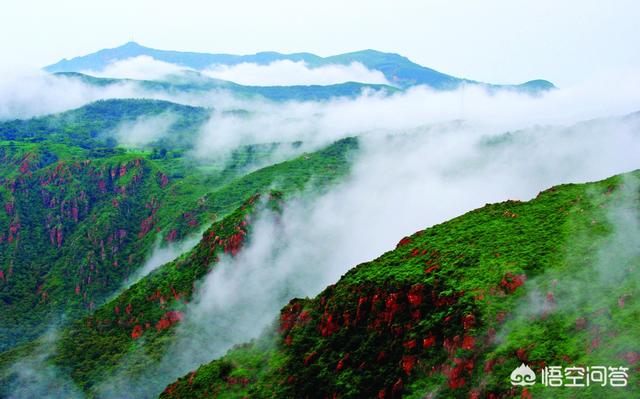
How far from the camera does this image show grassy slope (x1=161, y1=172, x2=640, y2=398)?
2381 inches

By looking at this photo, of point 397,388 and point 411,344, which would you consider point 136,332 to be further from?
point 397,388

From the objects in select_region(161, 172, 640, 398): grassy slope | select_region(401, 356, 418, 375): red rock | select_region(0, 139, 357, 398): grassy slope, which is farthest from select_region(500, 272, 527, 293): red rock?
select_region(0, 139, 357, 398): grassy slope

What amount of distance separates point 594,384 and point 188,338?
12592 centimetres

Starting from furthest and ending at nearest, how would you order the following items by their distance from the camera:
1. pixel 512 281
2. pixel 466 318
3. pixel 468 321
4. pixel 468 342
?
pixel 512 281, pixel 466 318, pixel 468 321, pixel 468 342

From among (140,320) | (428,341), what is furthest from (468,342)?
(140,320)

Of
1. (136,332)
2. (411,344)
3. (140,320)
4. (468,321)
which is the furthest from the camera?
(140,320)

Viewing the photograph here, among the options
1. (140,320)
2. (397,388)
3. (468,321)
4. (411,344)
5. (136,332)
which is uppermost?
(468,321)

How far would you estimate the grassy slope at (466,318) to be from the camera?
60.5 meters

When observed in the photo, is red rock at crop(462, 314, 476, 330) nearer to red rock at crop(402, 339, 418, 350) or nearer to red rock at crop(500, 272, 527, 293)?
red rock at crop(500, 272, 527, 293)

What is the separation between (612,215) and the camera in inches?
3223

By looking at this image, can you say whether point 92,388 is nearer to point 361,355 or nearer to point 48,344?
point 48,344

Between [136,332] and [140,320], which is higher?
[140,320]

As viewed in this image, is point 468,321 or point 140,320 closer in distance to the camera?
point 468,321

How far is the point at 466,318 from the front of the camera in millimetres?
70125
